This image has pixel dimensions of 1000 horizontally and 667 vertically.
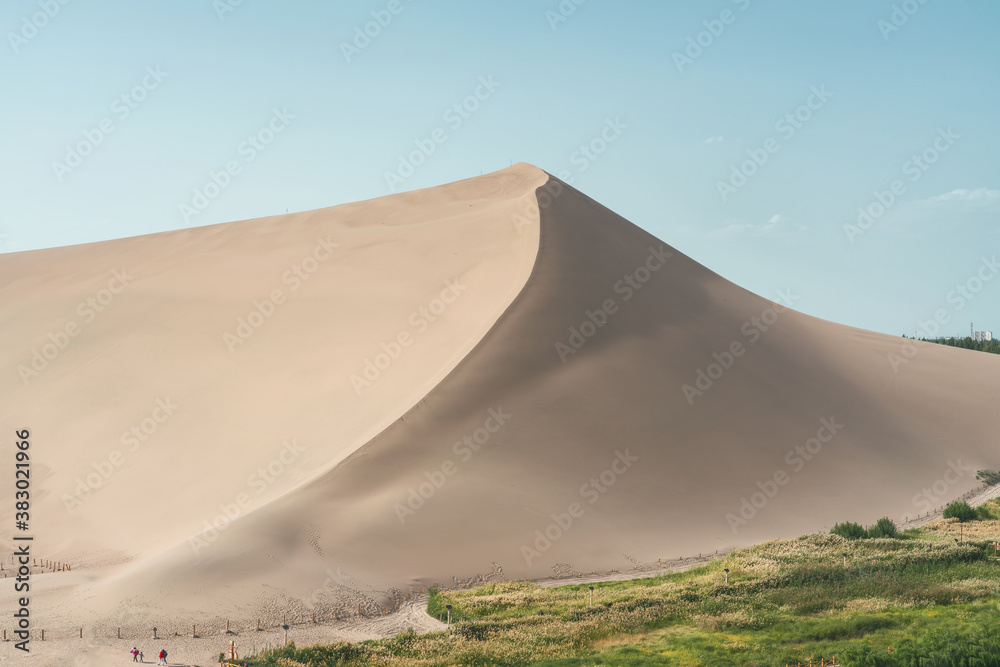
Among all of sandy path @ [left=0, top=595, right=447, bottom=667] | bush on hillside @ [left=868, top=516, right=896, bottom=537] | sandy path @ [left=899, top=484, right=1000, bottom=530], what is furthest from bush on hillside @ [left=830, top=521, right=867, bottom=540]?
sandy path @ [left=0, top=595, right=447, bottom=667]

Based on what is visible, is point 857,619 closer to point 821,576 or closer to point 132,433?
point 821,576

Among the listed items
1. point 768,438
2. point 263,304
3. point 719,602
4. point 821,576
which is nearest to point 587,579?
point 719,602

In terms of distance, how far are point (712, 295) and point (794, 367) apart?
701cm

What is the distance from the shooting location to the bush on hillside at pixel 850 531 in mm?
27594

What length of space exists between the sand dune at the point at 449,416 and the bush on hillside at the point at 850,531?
1.46m

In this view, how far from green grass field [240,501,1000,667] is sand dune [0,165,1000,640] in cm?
298

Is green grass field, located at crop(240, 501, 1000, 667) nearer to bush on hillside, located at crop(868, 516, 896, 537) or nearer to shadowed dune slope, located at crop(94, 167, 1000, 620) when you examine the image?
bush on hillside, located at crop(868, 516, 896, 537)

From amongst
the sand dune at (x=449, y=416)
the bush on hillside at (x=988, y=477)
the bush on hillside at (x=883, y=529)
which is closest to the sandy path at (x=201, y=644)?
the sand dune at (x=449, y=416)

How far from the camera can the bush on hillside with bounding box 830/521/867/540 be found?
27594 mm

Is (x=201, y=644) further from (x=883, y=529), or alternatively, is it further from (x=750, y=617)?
(x=883, y=529)

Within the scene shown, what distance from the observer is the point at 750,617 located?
2073cm

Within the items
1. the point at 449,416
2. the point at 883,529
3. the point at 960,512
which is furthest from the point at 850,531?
the point at 449,416

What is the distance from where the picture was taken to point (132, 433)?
1303 inches

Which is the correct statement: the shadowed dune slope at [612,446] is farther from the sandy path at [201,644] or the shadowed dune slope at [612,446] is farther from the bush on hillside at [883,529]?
the bush on hillside at [883,529]
